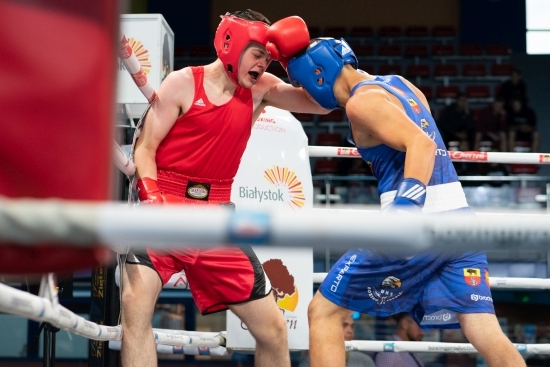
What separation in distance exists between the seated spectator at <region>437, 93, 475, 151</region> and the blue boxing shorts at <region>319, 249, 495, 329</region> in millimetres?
6964

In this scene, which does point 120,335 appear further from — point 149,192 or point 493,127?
point 493,127

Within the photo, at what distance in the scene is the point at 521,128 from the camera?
9.62m

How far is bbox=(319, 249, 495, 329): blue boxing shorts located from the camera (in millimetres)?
2248

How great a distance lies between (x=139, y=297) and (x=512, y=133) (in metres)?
7.82

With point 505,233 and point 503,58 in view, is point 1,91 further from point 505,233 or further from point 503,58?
point 503,58

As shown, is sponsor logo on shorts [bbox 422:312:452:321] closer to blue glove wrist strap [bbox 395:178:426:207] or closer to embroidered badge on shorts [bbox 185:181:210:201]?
blue glove wrist strap [bbox 395:178:426:207]

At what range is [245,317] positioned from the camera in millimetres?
A: 2598

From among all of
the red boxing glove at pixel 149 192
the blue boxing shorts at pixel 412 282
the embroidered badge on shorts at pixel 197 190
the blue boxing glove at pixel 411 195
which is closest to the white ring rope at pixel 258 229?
the blue boxing glove at pixel 411 195

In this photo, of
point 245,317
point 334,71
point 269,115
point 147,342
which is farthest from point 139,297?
point 269,115

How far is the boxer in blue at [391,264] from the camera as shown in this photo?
217cm

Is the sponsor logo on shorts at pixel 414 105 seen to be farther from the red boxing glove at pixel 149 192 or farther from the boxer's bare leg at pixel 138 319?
the boxer's bare leg at pixel 138 319

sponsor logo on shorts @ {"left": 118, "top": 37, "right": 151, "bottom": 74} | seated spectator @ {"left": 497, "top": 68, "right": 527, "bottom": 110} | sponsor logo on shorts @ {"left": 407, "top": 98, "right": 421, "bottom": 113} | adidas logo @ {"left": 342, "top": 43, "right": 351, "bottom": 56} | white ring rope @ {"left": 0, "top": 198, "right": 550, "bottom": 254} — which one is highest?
seated spectator @ {"left": 497, "top": 68, "right": 527, "bottom": 110}

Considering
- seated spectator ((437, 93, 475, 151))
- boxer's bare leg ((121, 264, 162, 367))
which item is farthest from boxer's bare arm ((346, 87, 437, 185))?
seated spectator ((437, 93, 475, 151))

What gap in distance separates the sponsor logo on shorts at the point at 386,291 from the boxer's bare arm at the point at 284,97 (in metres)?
0.70
